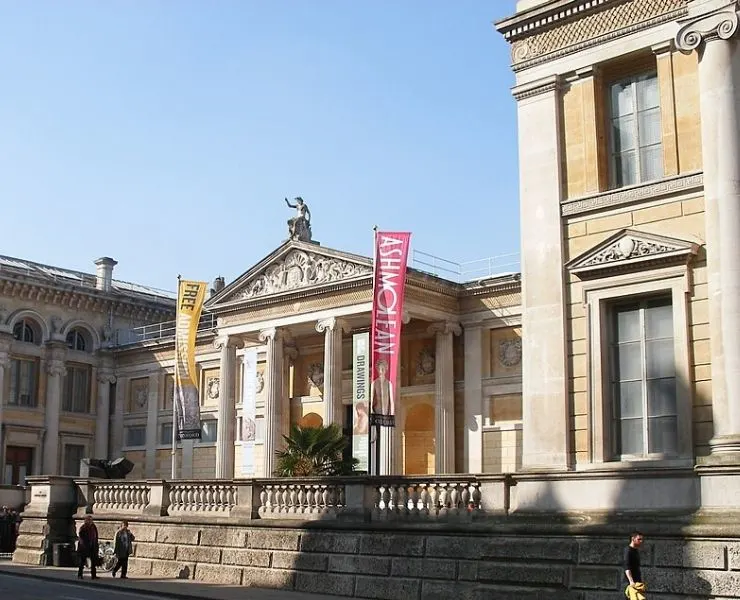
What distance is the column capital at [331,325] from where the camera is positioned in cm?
4253

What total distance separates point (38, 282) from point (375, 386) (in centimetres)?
2981

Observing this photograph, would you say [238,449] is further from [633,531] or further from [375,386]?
[633,531]

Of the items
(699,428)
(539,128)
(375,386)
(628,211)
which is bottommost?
(699,428)

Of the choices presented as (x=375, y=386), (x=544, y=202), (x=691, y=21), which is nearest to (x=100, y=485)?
(x=375, y=386)

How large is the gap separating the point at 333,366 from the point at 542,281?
24.0m

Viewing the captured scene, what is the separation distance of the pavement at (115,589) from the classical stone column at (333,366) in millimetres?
16672

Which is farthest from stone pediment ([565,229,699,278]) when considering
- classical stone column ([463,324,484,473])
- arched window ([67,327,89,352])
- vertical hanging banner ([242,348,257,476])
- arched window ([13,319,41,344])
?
arched window ([67,327,89,352])

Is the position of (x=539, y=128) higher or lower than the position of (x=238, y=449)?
higher

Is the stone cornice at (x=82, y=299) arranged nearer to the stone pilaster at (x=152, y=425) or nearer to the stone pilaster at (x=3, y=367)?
the stone pilaster at (x=3, y=367)

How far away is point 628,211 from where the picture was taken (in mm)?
18203

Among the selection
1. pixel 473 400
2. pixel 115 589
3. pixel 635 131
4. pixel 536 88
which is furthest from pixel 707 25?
pixel 473 400

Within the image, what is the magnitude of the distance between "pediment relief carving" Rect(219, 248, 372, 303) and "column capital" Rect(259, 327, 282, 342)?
57.4 inches

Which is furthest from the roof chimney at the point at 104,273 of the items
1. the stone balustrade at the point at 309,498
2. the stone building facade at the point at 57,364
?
the stone balustrade at the point at 309,498

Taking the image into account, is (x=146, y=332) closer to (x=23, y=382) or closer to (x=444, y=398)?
(x=23, y=382)
